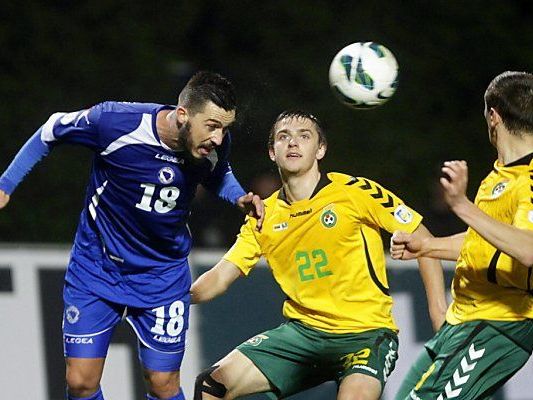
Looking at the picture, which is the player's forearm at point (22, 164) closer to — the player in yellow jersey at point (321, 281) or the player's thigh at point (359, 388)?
the player in yellow jersey at point (321, 281)

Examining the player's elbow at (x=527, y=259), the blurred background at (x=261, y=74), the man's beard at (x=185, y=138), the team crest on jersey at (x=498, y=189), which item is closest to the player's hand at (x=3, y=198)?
the man's beard at (x=185, y=138)

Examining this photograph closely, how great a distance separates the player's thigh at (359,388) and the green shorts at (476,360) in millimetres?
473

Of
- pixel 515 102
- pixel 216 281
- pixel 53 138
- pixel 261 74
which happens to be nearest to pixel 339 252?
pixel 216 281

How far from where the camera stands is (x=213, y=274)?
5.78 metres

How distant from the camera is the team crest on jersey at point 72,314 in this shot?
546cm

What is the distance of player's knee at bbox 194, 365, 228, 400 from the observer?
5520mm

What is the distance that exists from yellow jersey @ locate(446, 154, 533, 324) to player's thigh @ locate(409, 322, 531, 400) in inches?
2.8

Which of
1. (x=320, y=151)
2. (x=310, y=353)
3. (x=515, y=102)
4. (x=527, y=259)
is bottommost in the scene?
(x=310, y=353)

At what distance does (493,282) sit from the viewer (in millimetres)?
4766

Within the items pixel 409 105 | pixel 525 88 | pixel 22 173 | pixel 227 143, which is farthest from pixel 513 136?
pixel 409 105

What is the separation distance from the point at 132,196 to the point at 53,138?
0.43m

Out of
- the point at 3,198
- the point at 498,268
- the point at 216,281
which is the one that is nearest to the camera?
the point at 498,268

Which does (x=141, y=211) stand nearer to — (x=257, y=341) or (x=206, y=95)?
(x=206, y=95)

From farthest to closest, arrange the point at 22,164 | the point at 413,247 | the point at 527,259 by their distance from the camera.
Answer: the point at 22,164 → the point at 413,247 → the point at 527,259
